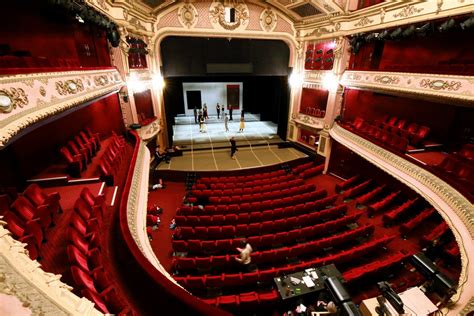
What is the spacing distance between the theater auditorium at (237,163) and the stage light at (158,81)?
0.25 ft

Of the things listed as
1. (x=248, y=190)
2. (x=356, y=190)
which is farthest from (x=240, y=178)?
(x=356, y=190)

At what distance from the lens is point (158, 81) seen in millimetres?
11586

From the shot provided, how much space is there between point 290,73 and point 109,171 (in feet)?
38.1

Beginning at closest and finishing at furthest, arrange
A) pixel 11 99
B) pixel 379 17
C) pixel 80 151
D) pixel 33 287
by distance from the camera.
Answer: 1. pixel 33 287
2. pixel 11 99
3. pixel 80 151
4. pixel 379 17

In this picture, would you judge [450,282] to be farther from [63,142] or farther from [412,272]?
[63,142]

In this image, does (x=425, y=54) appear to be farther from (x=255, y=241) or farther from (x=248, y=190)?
(x=255, y=241)

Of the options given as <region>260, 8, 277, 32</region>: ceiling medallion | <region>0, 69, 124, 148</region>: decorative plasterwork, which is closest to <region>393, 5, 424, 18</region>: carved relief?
<region>260, 8, 277, 32</region>: ceiling medallion

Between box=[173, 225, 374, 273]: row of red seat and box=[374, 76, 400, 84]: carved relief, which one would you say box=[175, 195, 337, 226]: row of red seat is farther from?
box=[374, 76, 400, 84]: carved relief

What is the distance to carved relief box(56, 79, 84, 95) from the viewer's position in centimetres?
405

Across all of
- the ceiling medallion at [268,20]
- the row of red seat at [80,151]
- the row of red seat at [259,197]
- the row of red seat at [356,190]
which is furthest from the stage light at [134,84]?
the row of red seat at [356,190]

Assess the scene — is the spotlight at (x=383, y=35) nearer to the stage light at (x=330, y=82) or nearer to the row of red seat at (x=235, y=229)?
the stage light at (x=330, y=82)

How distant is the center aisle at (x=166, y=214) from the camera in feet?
21.3

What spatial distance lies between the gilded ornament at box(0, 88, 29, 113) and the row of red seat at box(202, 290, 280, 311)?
447 cm

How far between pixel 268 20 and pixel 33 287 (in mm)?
13630
